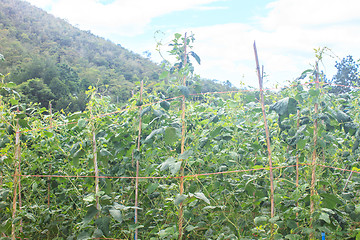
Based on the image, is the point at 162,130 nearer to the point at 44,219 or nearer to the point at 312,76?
the point at 312,76

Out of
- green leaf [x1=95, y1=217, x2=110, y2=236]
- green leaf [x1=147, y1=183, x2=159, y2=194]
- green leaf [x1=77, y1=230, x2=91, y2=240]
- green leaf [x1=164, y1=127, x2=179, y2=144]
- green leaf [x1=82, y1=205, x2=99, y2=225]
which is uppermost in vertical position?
green leaf [x1=164, y1=127, x2=179, y2=144]

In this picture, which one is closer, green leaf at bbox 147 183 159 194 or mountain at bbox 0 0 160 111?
green leaf at bbox 147 183 159 194

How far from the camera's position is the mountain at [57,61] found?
20219 mm

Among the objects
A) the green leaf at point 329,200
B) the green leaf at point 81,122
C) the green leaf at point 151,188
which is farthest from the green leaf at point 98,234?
the green leaf at point 329,200

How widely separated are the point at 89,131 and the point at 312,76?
1740mm

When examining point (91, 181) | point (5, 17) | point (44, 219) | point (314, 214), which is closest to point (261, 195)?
point (314, 214)

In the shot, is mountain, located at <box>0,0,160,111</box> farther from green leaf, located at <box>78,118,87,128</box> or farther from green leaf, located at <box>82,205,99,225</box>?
green leaf, located at <box>82,205,99,225</box>

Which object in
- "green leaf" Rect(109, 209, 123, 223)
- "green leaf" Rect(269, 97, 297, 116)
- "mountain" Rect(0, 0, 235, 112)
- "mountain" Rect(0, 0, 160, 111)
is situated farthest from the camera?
"mountain" Rect(0, 0, 160, 111)

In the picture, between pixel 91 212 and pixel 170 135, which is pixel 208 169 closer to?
pixel 170 135

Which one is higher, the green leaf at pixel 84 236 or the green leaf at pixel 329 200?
the green leaf at pixel 329 200

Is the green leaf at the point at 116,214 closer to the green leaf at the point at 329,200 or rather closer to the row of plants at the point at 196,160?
the row of plants at the point at 196,160

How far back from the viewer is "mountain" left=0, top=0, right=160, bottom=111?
2022 cm

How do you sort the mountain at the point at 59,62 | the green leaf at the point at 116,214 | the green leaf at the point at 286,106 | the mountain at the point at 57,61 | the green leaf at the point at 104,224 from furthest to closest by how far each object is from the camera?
the mountain at the point at 57,61 → the mountain at the point at 59,62 → the green leaf at the point at 104,224 → the green leaf at the point at 116,214 → the green leaf at the point at 286,106

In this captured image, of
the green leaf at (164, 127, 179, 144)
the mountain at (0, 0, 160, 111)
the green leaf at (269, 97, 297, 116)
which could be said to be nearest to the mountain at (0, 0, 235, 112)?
the mountain at (0, 0, 160, 111)
